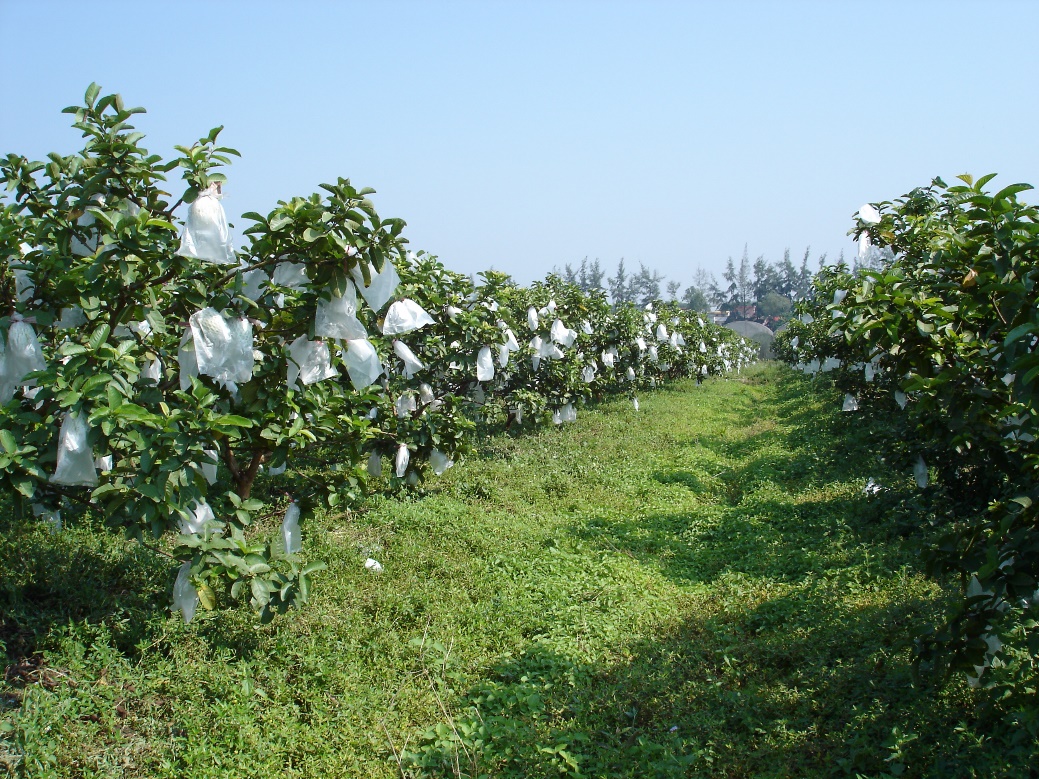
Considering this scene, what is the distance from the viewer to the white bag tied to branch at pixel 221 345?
3.00 meters

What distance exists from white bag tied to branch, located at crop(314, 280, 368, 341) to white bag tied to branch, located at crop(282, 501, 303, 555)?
127 cm

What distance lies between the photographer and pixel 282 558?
3326 mm

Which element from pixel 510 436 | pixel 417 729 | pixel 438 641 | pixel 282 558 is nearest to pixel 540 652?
pixel 438 641

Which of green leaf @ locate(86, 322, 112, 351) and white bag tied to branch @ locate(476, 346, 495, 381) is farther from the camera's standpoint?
white bag tied to branch @ locate(476, 346, 495, 381)

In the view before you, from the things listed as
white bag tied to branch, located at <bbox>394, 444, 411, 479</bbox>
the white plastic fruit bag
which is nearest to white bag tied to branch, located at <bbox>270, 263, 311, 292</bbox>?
the white plastic fruit bag

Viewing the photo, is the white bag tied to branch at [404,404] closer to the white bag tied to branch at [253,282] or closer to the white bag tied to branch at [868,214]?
the white bag tied to branch at [253,282]

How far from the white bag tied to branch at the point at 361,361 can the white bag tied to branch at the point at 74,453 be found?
41.0 inches

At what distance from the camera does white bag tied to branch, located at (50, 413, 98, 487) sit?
274 cm

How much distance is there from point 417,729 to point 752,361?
3934 cm

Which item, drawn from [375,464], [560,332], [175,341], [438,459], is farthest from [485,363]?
[175,341]

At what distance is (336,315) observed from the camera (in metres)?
3.05

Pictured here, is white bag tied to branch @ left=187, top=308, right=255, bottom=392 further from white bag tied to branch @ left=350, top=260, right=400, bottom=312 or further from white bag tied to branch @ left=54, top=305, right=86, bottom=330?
white bag tied to branch @ left=54, top=305, right=86, bottom=330

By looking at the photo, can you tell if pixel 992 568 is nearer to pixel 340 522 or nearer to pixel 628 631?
pixel 628 631

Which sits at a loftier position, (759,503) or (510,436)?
(510,436)
